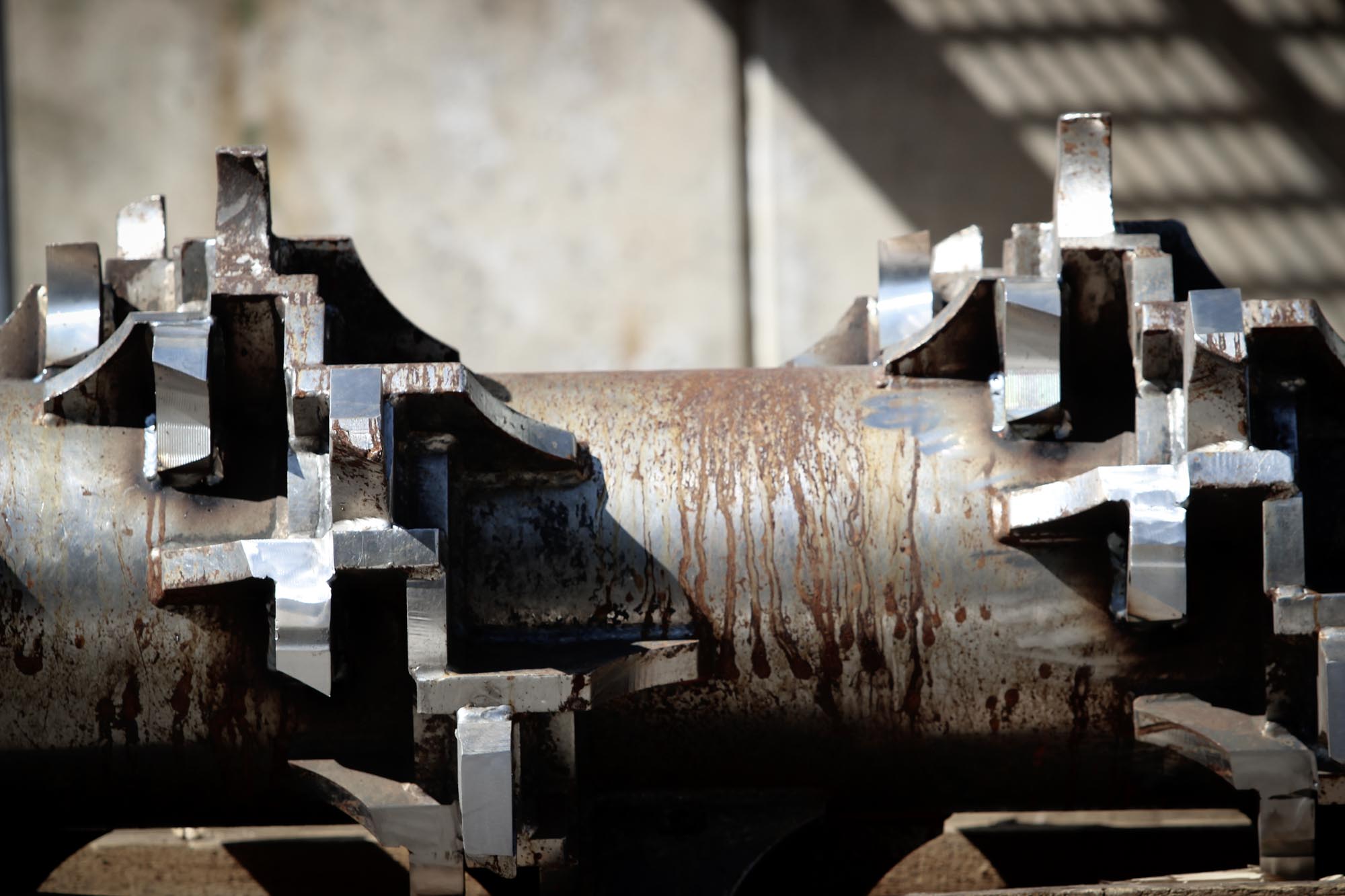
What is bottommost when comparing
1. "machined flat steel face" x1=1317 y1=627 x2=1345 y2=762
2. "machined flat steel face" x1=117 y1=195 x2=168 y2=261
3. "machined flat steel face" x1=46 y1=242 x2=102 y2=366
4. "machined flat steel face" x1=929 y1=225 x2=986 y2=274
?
"machined flat steel face" x1=1317 y1=627 x2=1345 y2=762

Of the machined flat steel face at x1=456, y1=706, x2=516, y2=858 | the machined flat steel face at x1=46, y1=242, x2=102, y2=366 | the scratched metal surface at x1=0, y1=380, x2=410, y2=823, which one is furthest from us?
the machined flat steel face at x1=46, y1=242, x2=102, y2=366

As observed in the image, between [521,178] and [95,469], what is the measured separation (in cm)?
169

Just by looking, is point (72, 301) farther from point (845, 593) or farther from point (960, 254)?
point (960, 254)

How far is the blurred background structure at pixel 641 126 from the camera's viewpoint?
2611mm

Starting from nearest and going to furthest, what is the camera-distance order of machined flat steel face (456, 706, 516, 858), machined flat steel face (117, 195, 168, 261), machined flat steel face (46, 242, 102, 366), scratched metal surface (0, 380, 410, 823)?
machined flat steel face (456, 706, 516, 858) < scratched metal surface (0, 380, 410, 823) < machined flat steel face (46, 242, 102, 366) < machined flat steel face (117, 195, 168, 261)

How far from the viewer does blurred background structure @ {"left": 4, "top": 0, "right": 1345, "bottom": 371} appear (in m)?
2.61

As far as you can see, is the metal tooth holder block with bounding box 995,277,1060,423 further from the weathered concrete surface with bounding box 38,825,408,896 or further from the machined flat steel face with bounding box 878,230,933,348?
the weathered concrete surface with bounding box 38,825,408,896

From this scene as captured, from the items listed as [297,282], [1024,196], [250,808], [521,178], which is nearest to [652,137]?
[521,178]

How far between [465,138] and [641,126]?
37 cm

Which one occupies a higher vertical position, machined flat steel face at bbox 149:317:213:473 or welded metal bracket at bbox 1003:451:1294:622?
machined flat steel face at bbox 149:317:213:473

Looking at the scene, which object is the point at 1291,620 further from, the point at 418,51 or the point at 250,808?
the point at 418,51

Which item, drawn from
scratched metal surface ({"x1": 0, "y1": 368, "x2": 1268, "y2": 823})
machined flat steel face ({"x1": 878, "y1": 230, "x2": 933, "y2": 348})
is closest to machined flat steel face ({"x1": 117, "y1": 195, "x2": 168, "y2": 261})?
scratched metal surface ({"x1": 0, "y1": 368, "x2": 1268, "y2": 823})

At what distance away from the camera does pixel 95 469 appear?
1.05 metres

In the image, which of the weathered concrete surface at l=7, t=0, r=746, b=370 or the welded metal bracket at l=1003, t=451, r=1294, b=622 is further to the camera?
the weathered concrete surface at l=7, t=0, r=746, b=370
